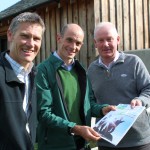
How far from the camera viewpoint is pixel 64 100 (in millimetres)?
3174

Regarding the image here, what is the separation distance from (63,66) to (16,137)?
3.29ft

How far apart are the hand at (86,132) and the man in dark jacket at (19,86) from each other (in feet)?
1.47

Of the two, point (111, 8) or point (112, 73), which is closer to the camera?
point (112, 73)

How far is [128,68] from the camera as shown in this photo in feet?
12.5

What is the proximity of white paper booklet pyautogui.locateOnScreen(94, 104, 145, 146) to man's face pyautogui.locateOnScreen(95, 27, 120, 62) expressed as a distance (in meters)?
0.71

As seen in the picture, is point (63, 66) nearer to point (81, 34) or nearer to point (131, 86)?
point (81, 34)

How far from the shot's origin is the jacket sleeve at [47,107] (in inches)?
120

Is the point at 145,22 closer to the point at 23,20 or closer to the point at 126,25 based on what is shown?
Answer: the point at 126,25

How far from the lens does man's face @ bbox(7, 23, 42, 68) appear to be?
9.01 feet

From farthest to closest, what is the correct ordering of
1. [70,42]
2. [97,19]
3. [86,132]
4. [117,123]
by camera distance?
1. [97,19]
2. [70,42]
3. [117,123]
4. [86,132]

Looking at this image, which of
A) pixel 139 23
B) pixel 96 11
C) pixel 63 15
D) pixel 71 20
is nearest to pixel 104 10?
pixel 96 11

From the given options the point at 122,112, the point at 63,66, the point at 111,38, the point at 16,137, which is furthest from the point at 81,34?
the point at 16,137

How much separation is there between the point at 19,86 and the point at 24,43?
365 mm

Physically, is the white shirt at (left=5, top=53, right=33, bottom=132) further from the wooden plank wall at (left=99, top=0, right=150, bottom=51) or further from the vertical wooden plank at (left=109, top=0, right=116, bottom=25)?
the vertical wooden plank at (left=109, top=0, right=116, bottom=25)
